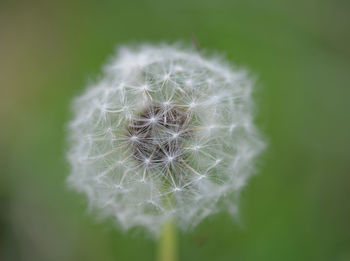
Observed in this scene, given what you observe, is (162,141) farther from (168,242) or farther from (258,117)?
(258,117)

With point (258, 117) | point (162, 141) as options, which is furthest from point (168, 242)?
point (258, 117)

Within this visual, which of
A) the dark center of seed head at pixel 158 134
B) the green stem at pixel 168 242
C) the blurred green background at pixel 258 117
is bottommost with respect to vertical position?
the green stem at pixel 168 242

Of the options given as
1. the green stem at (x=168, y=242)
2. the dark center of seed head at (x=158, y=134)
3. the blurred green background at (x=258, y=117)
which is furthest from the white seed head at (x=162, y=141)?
the blurred green background at (x=258, y=117)

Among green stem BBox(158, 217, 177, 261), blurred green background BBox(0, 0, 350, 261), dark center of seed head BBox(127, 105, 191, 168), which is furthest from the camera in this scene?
blurred green background BBox(0, 0, 350, 261)

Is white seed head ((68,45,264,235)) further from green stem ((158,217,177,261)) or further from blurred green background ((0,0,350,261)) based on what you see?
blurred green background ((0,0,350,261))

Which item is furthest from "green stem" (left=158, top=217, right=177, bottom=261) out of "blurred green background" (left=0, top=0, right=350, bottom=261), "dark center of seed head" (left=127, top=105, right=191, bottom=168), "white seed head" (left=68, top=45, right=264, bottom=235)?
"dark center of seed head" (left=127, top=105, right=191, bottom=168)

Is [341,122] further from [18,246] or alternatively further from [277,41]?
[18,246]

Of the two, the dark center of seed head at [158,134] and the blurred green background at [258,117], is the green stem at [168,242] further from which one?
the dark center of seed head at [158,134]
